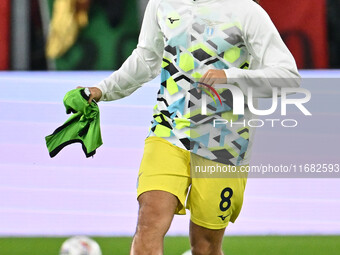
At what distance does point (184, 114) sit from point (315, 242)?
2302 millimetres

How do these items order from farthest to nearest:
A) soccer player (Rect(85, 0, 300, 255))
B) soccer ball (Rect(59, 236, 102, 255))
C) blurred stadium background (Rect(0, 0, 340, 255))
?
blurred stadium background (Rect(0, 0, 340, 255))
soccer ball (Rect(59, 236, 102, 255))
soccer player (Rect(85, 0, 300, 255))

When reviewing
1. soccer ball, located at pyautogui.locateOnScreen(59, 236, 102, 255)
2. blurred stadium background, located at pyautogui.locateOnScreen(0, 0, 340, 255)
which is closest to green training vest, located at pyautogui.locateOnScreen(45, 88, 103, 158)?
soccer ball, located at pyautogui.locateOnScreen(59, 236, 102, 255)

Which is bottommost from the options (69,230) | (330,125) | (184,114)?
(69,230)

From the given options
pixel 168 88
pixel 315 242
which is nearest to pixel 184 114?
pixel 168 88

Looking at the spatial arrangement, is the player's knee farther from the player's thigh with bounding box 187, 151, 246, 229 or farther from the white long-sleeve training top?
the white long-sleeve training top

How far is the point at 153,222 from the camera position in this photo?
13.6 ft

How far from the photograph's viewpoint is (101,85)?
4602 mm

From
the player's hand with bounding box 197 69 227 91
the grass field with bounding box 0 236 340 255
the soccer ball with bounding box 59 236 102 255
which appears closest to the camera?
the player's hand with bounding box 197 69 227 91

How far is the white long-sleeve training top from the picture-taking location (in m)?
4.28

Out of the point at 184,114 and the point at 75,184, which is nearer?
the point at 184,114

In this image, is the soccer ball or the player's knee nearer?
the player's knee

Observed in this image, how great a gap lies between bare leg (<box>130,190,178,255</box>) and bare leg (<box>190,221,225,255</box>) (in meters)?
0.33

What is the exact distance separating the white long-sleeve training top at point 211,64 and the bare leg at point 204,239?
34 cm

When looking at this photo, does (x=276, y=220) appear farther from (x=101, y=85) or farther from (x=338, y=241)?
(x=101, y=85)
